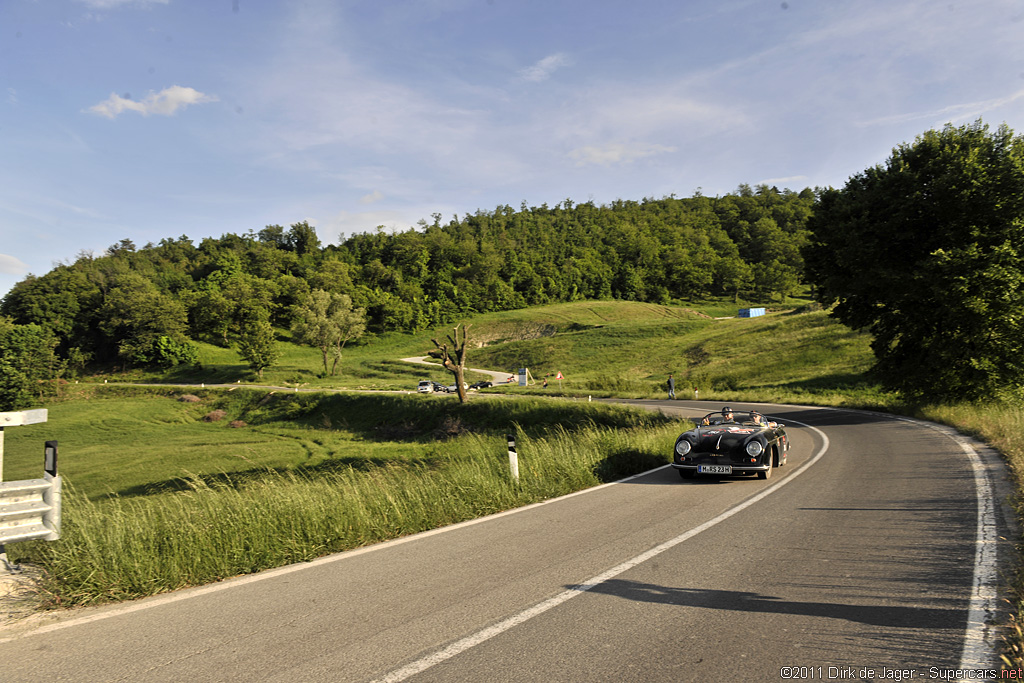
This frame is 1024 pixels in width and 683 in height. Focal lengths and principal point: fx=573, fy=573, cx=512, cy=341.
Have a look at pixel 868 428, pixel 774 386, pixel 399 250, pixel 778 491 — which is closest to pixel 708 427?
pixel 778 491

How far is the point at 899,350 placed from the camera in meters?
24.1

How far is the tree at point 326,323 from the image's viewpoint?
69.4m

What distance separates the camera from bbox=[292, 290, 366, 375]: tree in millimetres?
69438

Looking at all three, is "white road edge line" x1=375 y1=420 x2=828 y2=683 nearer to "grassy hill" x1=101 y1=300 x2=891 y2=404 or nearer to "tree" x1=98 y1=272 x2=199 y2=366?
"grassy hill" x1=101 y1=300 x2=891 y2=404

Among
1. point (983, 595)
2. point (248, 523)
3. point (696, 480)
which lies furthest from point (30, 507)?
point (696, 480)

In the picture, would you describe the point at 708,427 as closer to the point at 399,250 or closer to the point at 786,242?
the point at 399,250

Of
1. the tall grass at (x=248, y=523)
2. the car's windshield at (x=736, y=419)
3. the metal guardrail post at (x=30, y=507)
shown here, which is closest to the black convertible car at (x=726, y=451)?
the car's windshield at (x=736, y=419)

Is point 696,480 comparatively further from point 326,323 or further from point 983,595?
point 326,323

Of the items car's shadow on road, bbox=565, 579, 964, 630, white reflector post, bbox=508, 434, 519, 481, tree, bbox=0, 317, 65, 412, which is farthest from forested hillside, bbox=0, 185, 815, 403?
car's shadow on road, bbox=565, 579, 964, 630

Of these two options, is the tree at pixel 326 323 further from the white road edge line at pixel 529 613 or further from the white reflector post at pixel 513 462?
the white road edge line at pixel 529 613

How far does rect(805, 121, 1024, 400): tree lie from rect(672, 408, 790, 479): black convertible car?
1428cm

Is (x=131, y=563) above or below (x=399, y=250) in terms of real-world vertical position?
below

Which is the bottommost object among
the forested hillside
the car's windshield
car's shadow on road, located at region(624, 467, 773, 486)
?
car's shadow on road, located at region(624, 467, 773, 486)

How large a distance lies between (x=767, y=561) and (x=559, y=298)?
432 feet
